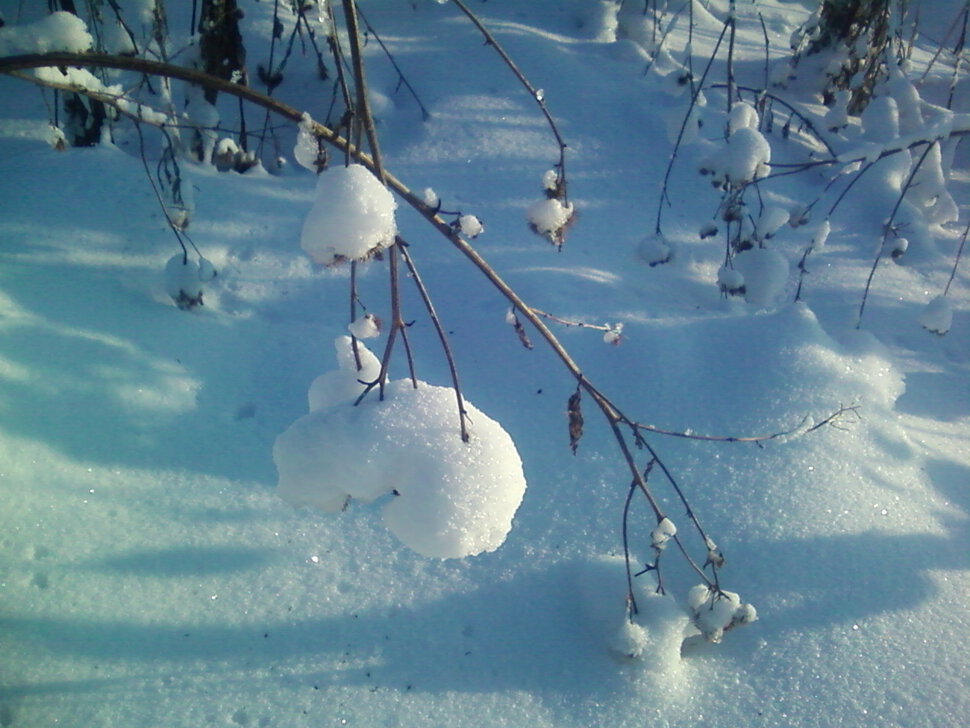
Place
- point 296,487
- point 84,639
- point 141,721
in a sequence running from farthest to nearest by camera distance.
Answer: point 84,639 < point 141,721 < point 296,487

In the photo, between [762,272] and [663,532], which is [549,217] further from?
[762,272]

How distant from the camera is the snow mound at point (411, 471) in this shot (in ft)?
2.72

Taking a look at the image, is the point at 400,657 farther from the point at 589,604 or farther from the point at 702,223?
the point at 702,223

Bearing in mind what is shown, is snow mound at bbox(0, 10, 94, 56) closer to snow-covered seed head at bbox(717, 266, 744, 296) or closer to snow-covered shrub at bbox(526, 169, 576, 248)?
snow-covered shrub at bbox(526, 169, 576, 248)

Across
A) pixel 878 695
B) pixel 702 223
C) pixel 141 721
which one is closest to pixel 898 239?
pixel 702 223

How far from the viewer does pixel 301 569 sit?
5.37 ft

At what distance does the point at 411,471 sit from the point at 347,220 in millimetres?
308

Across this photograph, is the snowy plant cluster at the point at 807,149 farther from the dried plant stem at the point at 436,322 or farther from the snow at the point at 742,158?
the dried plant stem at the point at 436,322

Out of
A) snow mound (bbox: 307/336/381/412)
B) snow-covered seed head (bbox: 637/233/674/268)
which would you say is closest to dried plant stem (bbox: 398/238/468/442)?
snow mound (bbox: 307/336/381/412)

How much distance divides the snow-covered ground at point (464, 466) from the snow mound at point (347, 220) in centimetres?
12

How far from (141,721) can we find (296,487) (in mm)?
817

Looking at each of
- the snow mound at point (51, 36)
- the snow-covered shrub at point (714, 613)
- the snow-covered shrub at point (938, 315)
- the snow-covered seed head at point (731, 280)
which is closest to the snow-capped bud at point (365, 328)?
the snow mound at point (51, 36)

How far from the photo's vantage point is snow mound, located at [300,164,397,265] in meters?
0.76

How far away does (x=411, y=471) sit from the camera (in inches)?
33.2
